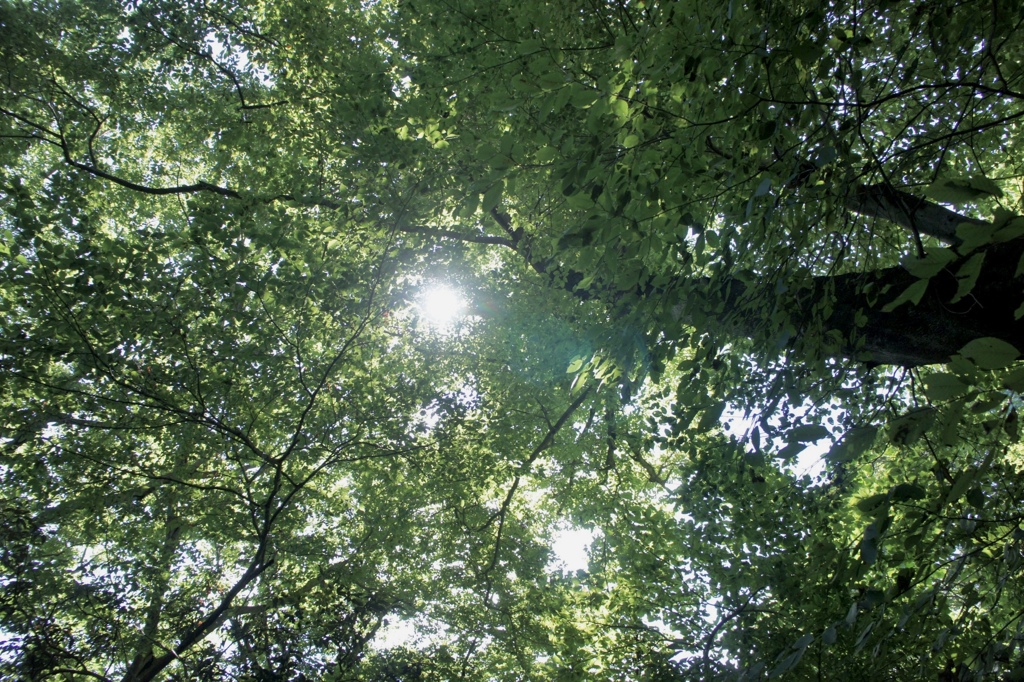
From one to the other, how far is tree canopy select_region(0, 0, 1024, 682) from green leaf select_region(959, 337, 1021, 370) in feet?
3.83

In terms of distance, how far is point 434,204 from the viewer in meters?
5.52

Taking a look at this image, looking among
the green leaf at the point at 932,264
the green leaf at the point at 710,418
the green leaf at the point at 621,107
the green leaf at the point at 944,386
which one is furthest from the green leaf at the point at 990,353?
the green leaf at the point at 621,107

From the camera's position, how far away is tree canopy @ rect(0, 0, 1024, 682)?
3078mm

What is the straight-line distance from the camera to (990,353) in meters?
1.20

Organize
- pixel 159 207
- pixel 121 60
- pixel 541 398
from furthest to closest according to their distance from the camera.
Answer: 1. pixel 159 207
2. pixel 541 398
3. pixel 121 60

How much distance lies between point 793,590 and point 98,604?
6.94 m

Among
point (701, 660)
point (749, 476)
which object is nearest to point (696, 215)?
point (749, 476)

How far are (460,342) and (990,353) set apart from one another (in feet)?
24.1

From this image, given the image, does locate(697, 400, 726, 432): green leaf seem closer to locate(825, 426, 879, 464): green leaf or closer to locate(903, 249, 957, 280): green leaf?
locate(825, 426, 879, 464): green leaf

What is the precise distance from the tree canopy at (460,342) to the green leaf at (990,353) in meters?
1.17

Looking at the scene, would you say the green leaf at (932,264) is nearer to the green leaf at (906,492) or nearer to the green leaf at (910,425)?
the green leaf at (910,425)

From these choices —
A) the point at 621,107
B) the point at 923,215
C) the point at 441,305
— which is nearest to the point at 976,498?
the point at 621,107

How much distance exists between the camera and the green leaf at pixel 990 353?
118 cm

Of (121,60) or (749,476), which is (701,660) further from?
(121,60)
